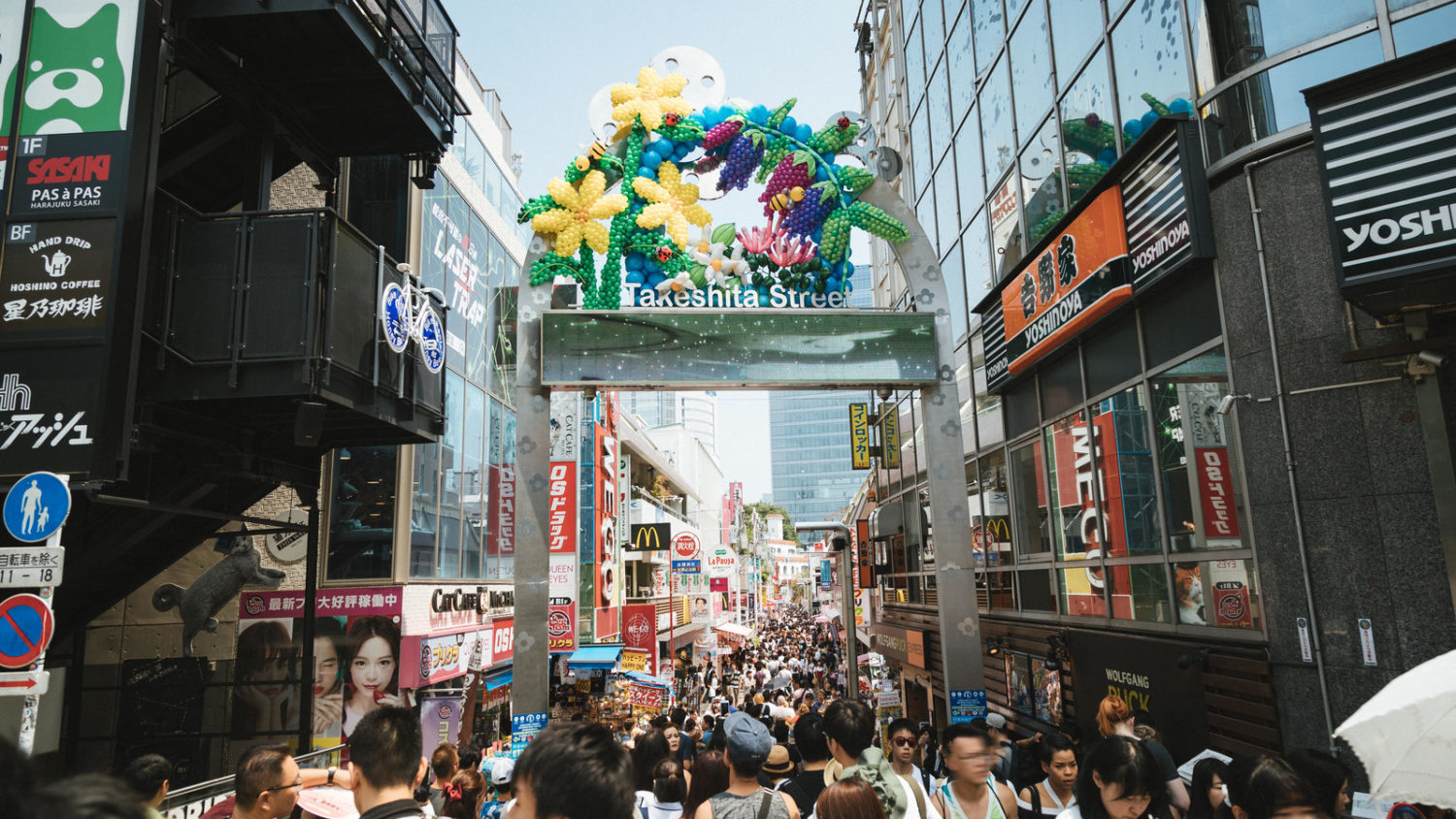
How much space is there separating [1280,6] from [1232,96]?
81cm

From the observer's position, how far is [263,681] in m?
14.2

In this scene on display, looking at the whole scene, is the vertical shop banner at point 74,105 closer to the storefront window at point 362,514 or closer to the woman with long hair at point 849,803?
the storefront window at point 362,514

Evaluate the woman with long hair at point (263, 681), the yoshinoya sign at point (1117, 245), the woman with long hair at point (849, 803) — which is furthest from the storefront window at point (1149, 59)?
the woman with long hair at point (263, 681)

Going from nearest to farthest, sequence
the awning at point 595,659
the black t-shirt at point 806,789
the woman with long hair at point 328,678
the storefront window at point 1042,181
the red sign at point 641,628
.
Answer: the black t-shirt at point 806,789, the storefront window at point 1042,181, the woman with long hair at point 328,678, the awning at point 595,659, the red sign at point 641,628

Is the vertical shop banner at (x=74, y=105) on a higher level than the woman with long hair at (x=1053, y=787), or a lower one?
higher

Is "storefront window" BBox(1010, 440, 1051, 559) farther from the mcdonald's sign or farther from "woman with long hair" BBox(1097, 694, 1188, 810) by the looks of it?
the mcdonald's sign

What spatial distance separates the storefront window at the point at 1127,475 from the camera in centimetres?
1034

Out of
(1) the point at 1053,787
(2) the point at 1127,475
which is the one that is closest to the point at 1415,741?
(1) the point at 1053,787

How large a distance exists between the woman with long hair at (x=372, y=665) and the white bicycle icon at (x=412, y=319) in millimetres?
5781

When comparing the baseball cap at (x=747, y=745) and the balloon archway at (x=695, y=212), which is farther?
the balloon archway at (x=695, y=212)

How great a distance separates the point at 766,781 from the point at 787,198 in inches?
327

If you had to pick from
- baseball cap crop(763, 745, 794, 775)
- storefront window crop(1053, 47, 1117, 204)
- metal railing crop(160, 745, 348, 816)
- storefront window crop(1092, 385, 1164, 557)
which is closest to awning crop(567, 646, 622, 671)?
storefront window crop(1092, 385, 1164, 557)

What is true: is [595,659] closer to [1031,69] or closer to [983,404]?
[983,404]

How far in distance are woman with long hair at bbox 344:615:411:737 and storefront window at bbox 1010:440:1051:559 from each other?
35.3 ft
